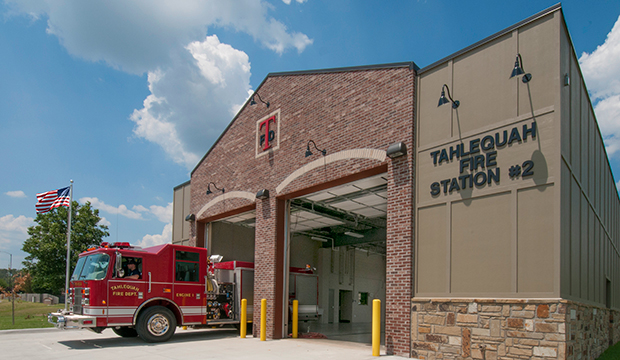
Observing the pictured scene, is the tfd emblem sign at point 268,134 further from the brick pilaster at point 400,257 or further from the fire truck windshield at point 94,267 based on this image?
the fire truck windshield at point 94,267

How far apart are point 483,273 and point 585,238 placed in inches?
127

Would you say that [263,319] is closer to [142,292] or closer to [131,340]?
[142,292]

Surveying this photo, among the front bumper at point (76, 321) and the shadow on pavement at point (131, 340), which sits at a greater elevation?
the front bumper at point (76, 321)

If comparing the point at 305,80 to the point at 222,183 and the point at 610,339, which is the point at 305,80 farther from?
the point at 610,339

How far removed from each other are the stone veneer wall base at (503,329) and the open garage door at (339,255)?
13.9 ft

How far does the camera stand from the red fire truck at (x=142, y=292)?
487 inches

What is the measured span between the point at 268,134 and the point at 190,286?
571 cm

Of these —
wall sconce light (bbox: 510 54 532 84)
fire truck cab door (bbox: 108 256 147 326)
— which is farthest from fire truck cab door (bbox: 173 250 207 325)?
wall sconce light (bbox: 510 54 532 84)

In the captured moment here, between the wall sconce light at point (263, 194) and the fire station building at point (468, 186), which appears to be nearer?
the fire station building at point (468, 186)

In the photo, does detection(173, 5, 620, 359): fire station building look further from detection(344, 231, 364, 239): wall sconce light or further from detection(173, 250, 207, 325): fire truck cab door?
detection(344, 231, 364, 239): wall sconce light

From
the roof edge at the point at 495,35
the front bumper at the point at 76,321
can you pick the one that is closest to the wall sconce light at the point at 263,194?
the front bumper at the point at 76,321

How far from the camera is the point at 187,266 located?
46.9 feet

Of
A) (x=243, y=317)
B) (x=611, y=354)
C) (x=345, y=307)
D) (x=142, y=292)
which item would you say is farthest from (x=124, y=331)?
(x=345, y=307)

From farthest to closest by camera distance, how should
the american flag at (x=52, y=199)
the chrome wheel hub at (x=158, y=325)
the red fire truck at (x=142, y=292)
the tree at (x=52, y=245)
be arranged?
the tree at (x=52, y=245), the american flag at (x=52, y=199), the chrome wheel hub at (x=158, y=325), the red fire truck at (x=142, y=292)
